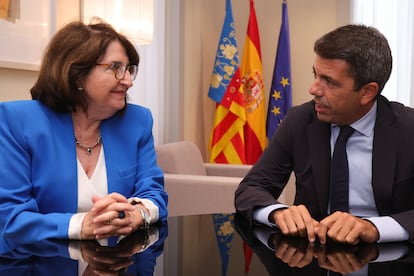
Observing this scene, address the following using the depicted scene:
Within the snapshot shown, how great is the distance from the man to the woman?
1.30 feet

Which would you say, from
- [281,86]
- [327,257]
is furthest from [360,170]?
[281,86]

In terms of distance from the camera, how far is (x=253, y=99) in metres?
5.04

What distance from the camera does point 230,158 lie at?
491cm

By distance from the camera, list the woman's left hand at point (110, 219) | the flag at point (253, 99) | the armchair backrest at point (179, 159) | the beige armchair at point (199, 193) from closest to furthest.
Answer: the woman's left hand at point (110, 219)
the beige armchair at point (199, 193)
the armchair backrest at point (179, 159)
the flag at point (253, 99)

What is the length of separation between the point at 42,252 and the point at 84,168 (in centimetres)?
53

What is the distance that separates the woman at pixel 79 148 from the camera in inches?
56.1

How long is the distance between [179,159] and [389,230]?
2.44m

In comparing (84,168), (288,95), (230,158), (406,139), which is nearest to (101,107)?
(84,168)

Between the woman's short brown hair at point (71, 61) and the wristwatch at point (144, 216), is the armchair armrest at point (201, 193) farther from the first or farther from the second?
the wristwatch at point (144, 216)

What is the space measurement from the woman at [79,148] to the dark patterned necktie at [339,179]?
563mm

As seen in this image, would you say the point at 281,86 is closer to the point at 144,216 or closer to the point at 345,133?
the point at 345,133

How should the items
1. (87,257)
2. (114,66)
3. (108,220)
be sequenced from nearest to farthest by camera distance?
(87,257) → (108,220) → (114,66)

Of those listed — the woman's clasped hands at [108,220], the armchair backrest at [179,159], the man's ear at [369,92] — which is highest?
the man's ear at [369,92]

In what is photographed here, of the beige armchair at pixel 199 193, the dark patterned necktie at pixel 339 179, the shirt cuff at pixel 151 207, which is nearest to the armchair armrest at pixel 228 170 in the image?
the beige armchair at pixel 199 193
